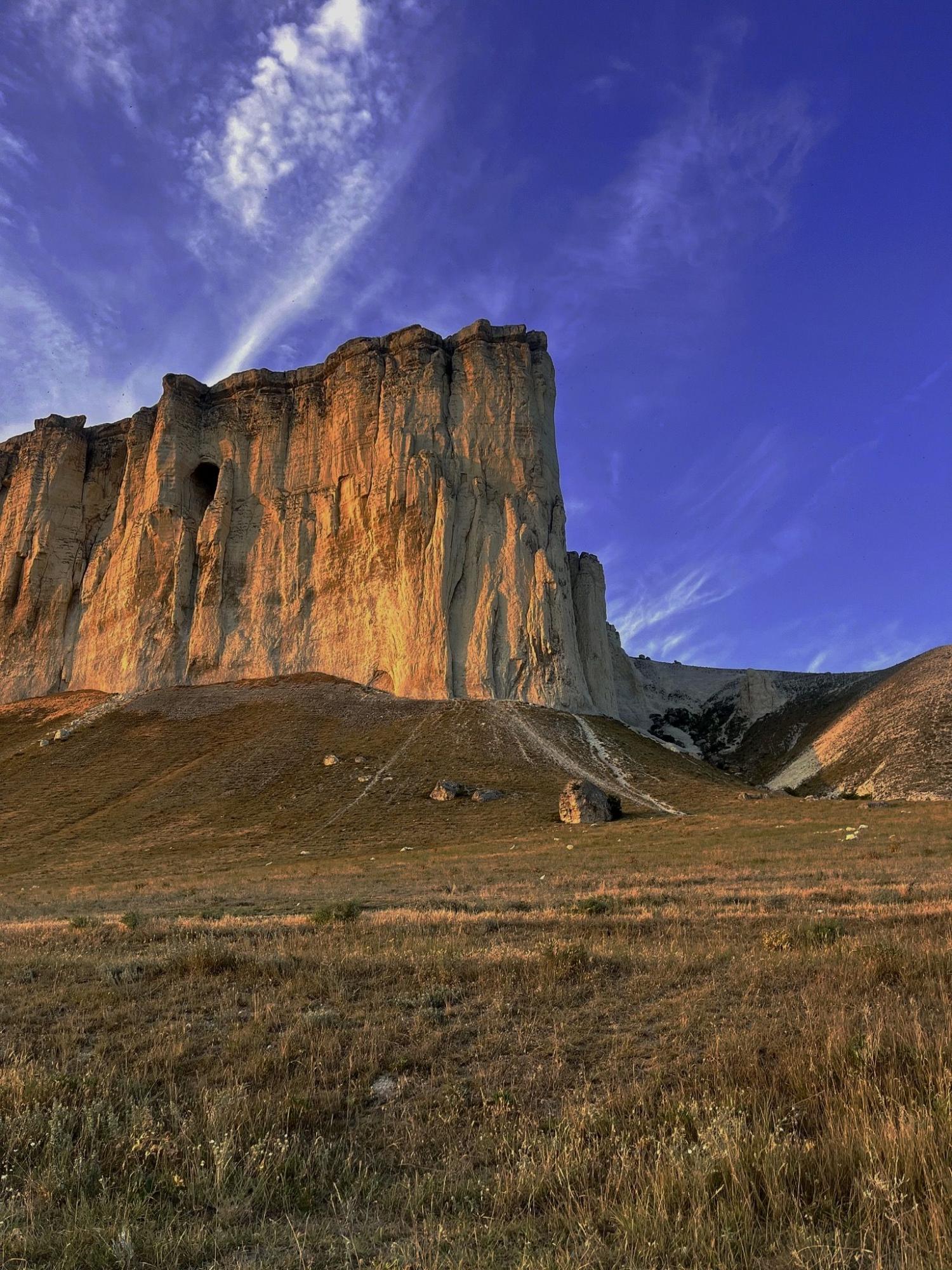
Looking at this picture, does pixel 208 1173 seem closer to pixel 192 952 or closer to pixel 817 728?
pixel 192 952

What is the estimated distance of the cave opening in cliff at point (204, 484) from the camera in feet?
245

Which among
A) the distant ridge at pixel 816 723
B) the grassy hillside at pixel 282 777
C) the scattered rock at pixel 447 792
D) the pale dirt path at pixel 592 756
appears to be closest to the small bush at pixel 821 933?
the grassy hillside at pixel 282 777

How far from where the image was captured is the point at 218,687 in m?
60.2

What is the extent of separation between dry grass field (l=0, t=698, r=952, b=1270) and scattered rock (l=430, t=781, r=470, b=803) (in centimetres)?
2723

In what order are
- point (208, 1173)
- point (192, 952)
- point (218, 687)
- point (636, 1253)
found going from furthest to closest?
point (218, 687)
point (192, 952)
point (208, 1173)
point (636, 1253)

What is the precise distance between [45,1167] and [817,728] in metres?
67.2

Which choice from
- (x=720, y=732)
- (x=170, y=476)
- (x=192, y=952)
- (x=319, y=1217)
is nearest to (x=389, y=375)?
(x=170, y=476)

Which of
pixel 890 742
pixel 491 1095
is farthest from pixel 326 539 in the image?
pixel 491 1095

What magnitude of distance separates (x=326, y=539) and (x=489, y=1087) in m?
65.9

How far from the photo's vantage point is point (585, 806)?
35188 millimetres

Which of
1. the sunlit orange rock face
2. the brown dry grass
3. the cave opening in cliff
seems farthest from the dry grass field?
the cave opening in cliff

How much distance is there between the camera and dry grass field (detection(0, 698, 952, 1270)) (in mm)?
3223

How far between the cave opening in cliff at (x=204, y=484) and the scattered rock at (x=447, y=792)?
154 feet

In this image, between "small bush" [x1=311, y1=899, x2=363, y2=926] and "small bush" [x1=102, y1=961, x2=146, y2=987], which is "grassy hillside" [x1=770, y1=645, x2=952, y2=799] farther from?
"small bush" [x1=102, y1=961, x2=146, y2=987]
